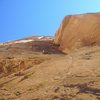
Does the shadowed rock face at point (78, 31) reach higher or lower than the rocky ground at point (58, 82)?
higher

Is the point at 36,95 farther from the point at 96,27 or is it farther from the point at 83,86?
the point at 96,27

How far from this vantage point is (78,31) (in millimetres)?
12727

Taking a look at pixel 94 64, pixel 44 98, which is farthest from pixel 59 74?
pixel 44 98

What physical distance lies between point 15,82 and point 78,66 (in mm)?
1698

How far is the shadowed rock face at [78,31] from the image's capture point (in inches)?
467

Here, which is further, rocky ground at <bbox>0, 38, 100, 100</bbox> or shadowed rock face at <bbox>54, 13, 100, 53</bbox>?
shadowed rock face at <bbox>54, 13, 100, 53</bbox>

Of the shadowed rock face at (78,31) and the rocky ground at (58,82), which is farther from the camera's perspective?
the shadowed rock face at (78,31)

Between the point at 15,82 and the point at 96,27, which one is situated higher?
the point at 96,27

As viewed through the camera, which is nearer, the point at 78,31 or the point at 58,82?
the point at 58,82

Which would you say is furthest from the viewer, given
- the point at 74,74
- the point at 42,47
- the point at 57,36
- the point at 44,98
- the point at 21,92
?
the point at 57,36

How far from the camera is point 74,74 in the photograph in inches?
243

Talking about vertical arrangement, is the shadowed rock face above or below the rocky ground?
above

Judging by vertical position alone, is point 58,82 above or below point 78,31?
below

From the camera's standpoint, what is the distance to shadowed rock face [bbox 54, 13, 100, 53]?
11852mm
